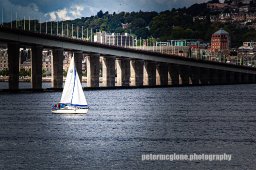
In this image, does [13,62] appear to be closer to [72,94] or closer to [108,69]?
[108,69]

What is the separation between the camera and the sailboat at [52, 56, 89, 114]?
86250 mm

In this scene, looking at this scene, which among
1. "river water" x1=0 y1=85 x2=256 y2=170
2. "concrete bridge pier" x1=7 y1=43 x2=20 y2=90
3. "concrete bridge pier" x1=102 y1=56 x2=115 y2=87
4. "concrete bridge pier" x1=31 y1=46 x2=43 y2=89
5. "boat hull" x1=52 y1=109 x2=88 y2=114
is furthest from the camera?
"concrete bridge pier" x1=102 y1=56 x2=115 y2=87

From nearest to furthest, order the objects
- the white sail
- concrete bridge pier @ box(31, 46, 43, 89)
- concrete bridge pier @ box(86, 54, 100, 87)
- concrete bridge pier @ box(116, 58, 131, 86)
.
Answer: the white sail, concrete bridge pier @ box(31, 46, 43, 89), concrete bridge pier @ box(86, 54, 100, 87), concrete bridge pier @ box(116, 58, 131, 86)

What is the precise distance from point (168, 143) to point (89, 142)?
580 cm

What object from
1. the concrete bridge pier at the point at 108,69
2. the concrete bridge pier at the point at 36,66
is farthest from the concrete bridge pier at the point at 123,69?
the concrete bridge pier at the point at 36,66

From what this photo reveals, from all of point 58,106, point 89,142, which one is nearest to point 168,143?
point 89,142

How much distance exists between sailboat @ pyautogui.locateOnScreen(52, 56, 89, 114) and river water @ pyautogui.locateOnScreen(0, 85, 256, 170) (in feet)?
3.61

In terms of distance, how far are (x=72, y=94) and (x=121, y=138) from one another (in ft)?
76.9

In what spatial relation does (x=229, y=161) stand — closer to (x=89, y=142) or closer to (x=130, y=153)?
(x=130, y=153)

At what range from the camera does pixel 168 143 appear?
60062mm

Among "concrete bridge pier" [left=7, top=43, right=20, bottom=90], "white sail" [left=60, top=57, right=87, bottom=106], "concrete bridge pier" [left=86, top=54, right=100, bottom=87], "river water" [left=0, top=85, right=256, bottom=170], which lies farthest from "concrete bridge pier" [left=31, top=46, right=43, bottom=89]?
"white sail" [left=60, top=57, right=87, bottom=106]

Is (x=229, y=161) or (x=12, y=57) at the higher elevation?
(x=12, y=57)

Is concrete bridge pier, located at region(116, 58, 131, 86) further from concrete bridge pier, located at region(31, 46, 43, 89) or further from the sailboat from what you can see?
the sailboat

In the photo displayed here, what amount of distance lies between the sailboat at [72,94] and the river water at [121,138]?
3.61ft
